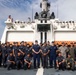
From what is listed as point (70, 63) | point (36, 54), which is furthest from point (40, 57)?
point (70, 63)

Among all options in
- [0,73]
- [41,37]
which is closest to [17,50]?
[0,73]

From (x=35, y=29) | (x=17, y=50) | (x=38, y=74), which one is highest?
(x=35, y=29)

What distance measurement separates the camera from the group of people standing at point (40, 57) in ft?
41.8

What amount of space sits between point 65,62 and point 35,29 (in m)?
8.41

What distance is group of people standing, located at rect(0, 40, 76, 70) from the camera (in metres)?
12.7

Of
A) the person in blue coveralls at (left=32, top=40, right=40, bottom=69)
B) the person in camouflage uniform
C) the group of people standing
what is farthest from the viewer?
the person in blue coveralls at (left=32, top=40, right=40, bottom=69)

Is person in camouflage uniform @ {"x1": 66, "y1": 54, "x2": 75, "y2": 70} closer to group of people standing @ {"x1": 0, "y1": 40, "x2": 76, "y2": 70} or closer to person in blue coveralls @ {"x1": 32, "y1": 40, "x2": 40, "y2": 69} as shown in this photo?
group of people standing @ {"x1": 0, "y1": 40, "x2": 76, "y2": 70}

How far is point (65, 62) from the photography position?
12711mm

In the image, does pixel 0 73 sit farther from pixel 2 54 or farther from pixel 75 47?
pixel 75 47

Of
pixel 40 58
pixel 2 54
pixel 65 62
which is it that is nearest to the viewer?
pixel 65 62

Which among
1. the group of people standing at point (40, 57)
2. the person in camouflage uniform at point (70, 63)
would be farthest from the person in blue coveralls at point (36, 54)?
the person in camouflage uniform at point (70, 63)

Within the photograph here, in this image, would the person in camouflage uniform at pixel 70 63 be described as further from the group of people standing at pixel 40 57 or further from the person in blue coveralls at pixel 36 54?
the person in blue coveralls at pixel 36 54

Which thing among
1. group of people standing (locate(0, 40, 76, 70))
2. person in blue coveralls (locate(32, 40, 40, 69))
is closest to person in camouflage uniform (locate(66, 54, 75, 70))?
group of people standing (locate(0, 40, 76, 70))

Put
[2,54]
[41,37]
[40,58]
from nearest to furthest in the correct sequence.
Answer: [40,58] < [2,54] < [41,37]
